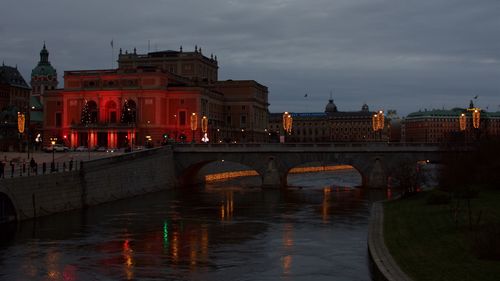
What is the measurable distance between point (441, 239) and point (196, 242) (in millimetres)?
17932

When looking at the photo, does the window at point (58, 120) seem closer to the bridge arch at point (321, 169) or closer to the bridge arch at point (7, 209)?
the bridge arch at point (321, 169)

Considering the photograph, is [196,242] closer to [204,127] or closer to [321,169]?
[204,127]

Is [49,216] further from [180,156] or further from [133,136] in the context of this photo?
[133,136]

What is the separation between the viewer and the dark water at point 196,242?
3959 cm

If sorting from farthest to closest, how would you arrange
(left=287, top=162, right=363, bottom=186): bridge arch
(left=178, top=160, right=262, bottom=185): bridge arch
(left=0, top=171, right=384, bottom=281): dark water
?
(left=287, top=162, right=363, bottom=186): bridge arch
(left=178, top=160, right=262, bottom=185): bridge arch
(left=0, top=171, right=384, bottom=281): dark water

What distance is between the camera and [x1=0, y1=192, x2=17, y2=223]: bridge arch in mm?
57344

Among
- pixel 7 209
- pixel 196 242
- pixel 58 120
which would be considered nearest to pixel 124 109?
pixel 58 120

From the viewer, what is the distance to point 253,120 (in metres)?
180

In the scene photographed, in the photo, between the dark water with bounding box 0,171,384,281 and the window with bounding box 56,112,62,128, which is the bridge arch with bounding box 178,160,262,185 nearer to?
the dark water with bounding box 0,171,384,281

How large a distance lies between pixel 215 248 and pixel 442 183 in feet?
117

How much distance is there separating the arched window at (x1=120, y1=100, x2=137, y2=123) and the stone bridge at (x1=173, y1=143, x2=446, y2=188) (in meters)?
47.1

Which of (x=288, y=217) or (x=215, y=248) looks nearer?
(x=215, y=248)

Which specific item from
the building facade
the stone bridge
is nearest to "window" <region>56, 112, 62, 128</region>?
Answer: the building facade

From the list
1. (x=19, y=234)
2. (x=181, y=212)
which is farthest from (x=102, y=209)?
(x=19, y=234)
